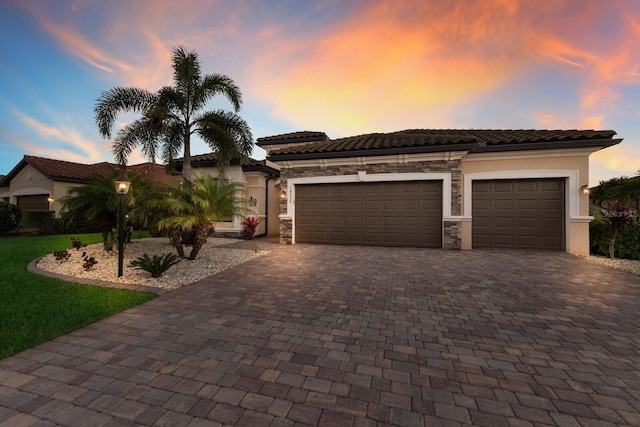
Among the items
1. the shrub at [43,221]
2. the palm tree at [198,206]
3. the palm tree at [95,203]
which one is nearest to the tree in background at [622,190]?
the palm tree at [198,206]

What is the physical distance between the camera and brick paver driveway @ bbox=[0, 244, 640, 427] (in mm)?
1974

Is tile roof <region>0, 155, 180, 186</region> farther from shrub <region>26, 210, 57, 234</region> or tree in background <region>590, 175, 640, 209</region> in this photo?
tree in background <region>590, 175, 640, 209</region>

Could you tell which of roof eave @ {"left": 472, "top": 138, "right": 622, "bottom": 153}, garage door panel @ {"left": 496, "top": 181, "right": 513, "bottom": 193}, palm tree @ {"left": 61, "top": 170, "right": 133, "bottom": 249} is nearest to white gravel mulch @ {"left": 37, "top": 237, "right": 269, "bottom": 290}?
palm tree @ {"left": 61, "top": 170, "right": 133, "bottom": 249}

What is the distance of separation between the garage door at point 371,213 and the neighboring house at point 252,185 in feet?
12.7

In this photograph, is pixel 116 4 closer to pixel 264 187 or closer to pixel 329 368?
pixel 264 187

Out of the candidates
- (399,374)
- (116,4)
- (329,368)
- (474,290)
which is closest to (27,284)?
(329,368)

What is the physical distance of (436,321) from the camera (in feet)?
12.1

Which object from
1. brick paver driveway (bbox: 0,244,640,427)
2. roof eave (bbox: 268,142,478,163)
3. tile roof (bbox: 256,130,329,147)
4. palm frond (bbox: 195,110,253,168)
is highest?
tile roof (bbox: 256,130,329,147)

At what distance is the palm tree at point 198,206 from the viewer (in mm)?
7008

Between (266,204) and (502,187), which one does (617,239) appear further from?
(266,204)

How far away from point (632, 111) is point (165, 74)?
20.9m

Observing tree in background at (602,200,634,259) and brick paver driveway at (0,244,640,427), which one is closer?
brick paver driveway at (0,244,640,427)

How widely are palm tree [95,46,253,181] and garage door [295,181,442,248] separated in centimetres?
413

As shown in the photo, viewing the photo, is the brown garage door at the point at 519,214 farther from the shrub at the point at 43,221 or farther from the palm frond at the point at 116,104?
the shrub at the point at 43,221
